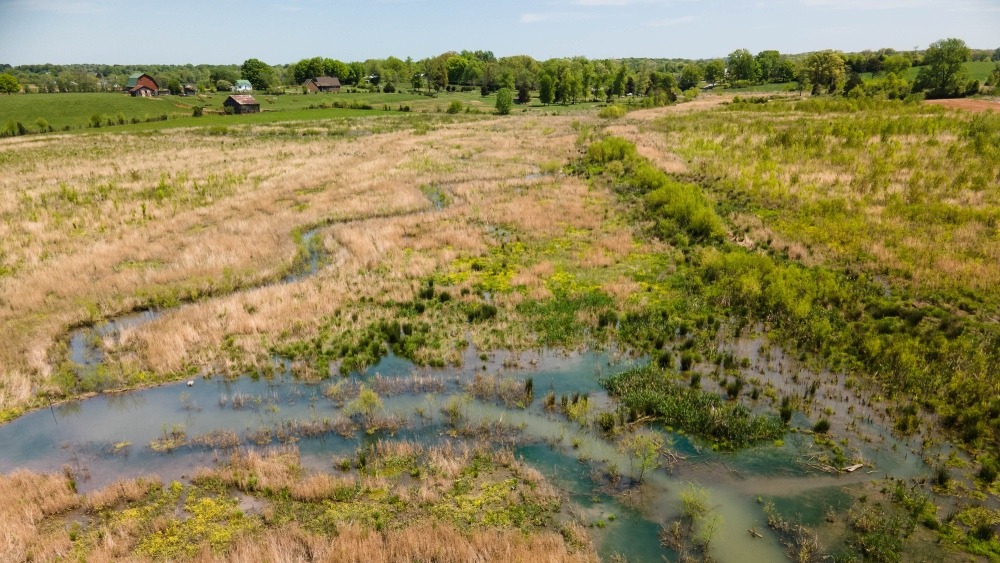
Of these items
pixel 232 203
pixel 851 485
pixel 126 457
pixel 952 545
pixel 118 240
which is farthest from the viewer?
pixel 232 203

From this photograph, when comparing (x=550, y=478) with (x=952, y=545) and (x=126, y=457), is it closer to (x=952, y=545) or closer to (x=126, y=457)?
(x=952, y=545)

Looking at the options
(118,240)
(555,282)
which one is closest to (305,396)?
(555,282)

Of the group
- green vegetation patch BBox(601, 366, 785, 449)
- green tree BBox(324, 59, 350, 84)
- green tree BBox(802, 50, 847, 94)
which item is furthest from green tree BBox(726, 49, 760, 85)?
green vegetation patch BBox(601, 366, 785, 449)

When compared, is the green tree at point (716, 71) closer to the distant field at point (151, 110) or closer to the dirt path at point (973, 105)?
the distant field at point (151, 110)

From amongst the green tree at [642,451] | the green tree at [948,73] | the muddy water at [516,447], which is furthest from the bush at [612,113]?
the green tree at [642,451]

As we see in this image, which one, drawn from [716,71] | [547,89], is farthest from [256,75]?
[716,71]

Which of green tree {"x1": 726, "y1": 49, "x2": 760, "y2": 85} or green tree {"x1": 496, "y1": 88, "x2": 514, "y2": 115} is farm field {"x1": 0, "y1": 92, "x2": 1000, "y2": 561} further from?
green tree {"x1": 726, "y1": 49, "x2": 760, "y2": 85}
